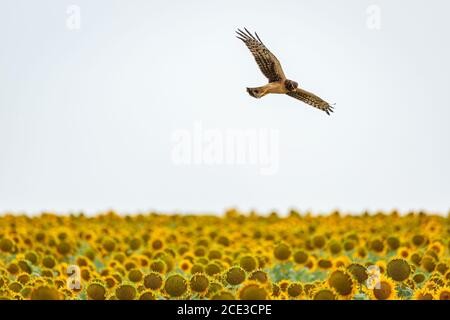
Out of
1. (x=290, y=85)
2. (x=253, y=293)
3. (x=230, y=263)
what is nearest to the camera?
(x=290, y=85)

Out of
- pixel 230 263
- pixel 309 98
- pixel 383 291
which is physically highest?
pixel 309 98

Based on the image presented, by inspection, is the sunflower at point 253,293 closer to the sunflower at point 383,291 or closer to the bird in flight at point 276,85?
the sunflower at point 383,291

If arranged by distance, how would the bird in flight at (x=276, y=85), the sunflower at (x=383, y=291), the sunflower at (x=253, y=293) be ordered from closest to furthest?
1. the bird in flight at (x=276, y=85)
2. the sunflower at (x=253, y=293)
3. the sunflower at (x=383, y=291)

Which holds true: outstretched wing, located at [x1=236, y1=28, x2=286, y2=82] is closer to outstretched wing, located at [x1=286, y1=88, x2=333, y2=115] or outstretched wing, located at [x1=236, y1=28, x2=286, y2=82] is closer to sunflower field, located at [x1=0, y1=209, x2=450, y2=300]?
outstretched wing, located at [x1=286, y1=88, x2=333, y2=115]

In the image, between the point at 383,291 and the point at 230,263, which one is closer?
the point at 383,291

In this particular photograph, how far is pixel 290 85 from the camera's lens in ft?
16.9

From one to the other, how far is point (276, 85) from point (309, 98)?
8.4 inches

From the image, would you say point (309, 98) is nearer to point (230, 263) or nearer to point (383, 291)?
point (383, 291)

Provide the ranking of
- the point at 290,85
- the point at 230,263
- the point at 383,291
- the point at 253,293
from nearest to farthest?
the point at 290,85 → the point at 253,293 → the point at 383,291 → the point at 230,263

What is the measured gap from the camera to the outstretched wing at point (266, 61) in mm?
5356

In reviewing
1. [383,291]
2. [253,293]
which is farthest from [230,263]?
[253,293]

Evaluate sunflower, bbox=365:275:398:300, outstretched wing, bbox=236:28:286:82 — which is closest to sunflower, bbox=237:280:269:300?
sunflower, bbox=365:275:398:300

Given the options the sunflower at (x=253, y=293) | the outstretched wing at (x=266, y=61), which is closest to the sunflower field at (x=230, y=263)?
the sunflower at (x=253, y=293)
